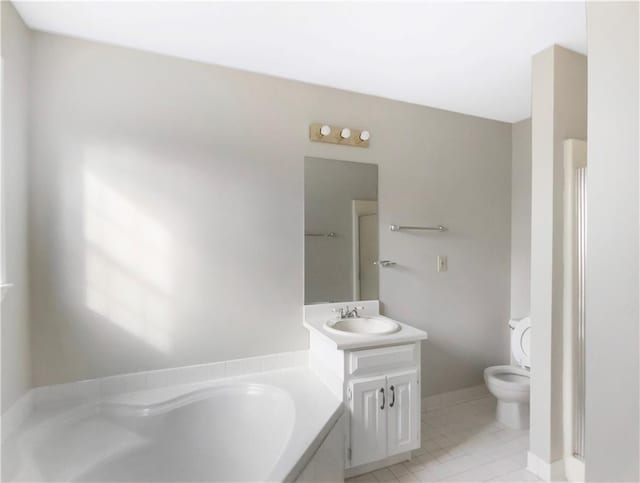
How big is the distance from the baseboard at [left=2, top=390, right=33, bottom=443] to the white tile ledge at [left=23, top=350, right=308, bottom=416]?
37 millimetres

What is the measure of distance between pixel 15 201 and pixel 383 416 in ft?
7.13

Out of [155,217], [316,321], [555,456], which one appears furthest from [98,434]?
[555,456]

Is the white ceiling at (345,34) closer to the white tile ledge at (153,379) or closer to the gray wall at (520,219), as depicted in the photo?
the gray wall at (520,219)

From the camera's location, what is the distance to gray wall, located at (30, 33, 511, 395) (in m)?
1.70

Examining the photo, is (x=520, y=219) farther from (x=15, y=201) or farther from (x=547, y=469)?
(x=15, y=201)

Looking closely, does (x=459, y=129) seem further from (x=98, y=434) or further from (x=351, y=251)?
(x=98, y=434)

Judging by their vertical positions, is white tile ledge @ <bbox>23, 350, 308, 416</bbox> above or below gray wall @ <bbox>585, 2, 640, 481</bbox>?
below

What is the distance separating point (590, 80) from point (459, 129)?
8.28 feet

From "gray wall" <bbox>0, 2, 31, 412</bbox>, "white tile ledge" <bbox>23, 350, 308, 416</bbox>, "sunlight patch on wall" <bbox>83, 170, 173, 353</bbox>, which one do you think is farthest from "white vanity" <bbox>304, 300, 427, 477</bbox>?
"gray wall" <bbox>0, 2, 31, 412</bbox>

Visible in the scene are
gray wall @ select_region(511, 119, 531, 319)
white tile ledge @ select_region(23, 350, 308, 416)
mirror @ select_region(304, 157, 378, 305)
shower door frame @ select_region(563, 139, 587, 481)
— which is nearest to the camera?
white tile ledge @ select_region(23, 350, 308, 416)

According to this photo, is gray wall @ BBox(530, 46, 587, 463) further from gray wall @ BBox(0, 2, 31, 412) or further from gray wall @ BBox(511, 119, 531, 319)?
gray wall @ BBox(0, 2, 31, 412)

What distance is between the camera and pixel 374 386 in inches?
72.1

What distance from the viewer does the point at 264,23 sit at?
1615 millimetres

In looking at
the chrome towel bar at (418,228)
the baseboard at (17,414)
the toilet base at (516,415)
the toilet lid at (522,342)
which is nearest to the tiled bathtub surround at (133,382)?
the baseboard at (17,414)
